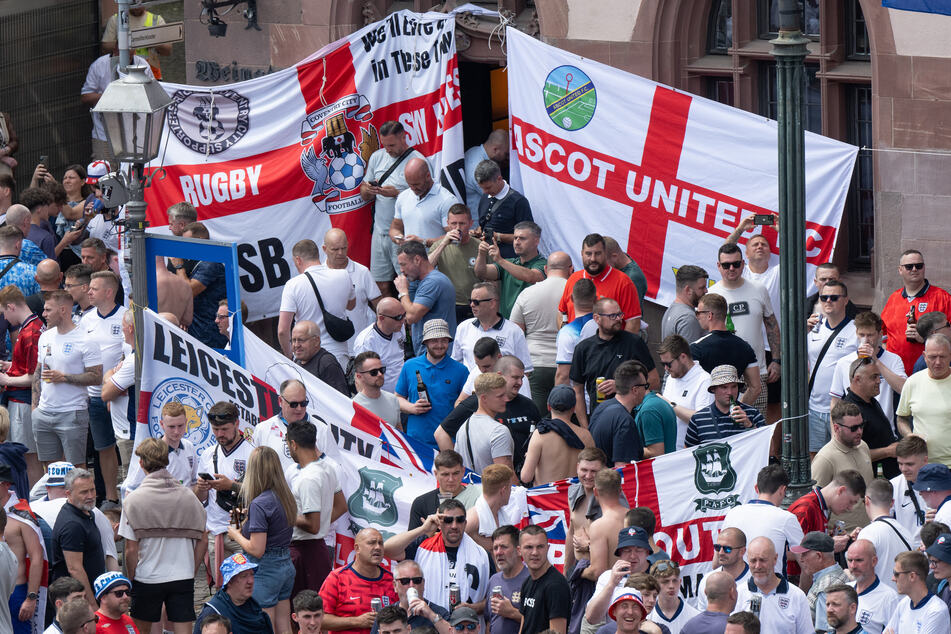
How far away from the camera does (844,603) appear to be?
31.1ft

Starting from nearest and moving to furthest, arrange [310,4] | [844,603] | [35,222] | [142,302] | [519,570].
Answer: [844,603] < [519,570] < [142,302] < [35,222] < [310,4]

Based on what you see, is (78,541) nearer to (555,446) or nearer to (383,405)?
(383,405)

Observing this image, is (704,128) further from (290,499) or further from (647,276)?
(290,499)

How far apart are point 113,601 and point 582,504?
113 inches

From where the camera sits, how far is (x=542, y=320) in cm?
1380

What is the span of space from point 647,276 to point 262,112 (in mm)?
4061

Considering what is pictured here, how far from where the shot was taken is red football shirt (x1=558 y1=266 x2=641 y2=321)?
1351 cm

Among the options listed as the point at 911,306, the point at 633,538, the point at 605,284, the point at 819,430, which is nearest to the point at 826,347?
the point at 819,430

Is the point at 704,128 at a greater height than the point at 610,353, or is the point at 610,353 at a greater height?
the point at 704,128

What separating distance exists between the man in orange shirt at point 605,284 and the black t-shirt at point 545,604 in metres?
3.72

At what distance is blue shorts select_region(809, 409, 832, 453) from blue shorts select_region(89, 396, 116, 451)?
17.2 feet

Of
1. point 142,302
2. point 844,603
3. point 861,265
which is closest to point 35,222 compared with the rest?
point 142,302

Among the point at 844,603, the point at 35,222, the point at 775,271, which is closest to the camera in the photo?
the point at 844,603

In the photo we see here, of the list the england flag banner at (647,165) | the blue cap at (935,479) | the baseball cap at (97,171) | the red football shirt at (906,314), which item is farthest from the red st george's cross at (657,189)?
the baseball cap at (97,171)
